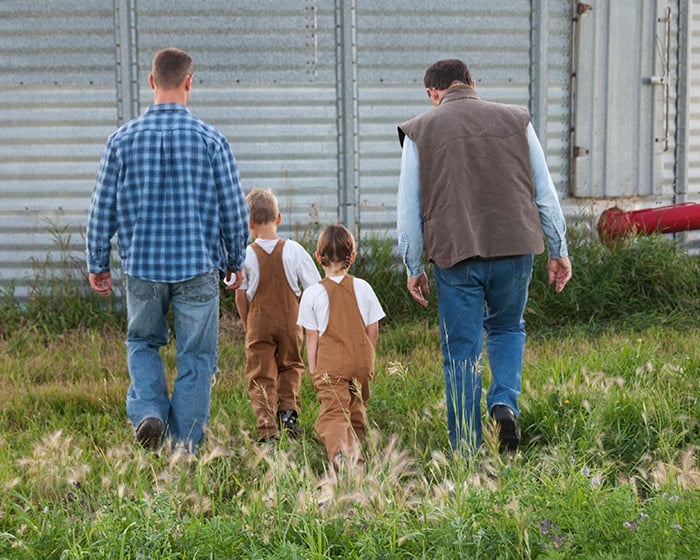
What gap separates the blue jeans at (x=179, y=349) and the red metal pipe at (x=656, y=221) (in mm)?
5046

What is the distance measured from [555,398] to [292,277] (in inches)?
62.4

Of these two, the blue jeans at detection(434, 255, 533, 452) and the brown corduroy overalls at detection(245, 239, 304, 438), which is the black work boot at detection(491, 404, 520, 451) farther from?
the brown corduroy overalls at detection(245, 239, 304, 438)

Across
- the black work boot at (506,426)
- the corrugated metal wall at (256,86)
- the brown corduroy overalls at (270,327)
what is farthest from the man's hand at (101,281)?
the corrugated metal wall at (256,86)

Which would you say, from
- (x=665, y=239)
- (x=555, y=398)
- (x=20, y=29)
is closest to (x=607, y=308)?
(x=665, y=239)

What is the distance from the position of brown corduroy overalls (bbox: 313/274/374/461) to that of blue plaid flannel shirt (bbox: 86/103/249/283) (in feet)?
2.32

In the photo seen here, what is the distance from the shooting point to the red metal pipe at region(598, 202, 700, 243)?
9242 mm

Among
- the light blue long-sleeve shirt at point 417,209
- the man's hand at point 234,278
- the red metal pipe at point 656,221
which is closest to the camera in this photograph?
the light blue long-sleeve shirt at point 417,209

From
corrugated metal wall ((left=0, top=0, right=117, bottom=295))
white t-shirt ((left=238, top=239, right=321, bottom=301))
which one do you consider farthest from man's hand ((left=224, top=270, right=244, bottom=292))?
corrugated metal wall ((left=0, top=0, right=117, bottom=295))

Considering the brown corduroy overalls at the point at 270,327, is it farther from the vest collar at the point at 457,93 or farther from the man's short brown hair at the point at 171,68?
the vest collar at the point at 457,93

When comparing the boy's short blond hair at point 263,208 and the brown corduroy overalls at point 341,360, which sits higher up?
the boy's short blond hair at point 263,208

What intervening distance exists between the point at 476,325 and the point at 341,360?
69 centimetres

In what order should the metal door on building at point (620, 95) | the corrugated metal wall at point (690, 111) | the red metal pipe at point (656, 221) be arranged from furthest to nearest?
the corrugated metal wall at point (690, 111), the metal door on building at point (620, 95), the red metal pipe at point (656, 221)

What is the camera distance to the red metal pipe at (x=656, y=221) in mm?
9242

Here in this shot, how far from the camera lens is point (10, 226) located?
8992 millimetres
